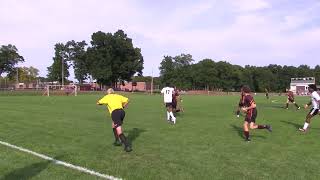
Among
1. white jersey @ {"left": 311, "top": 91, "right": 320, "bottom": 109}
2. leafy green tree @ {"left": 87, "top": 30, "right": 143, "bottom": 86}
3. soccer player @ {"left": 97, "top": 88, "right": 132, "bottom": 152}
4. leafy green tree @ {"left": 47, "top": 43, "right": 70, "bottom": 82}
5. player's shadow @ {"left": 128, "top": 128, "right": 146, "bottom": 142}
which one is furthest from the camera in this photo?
leafy green tree @ {"left": 47, "top": 43, "right": 70, "bottom": 82}

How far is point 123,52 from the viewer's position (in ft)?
432

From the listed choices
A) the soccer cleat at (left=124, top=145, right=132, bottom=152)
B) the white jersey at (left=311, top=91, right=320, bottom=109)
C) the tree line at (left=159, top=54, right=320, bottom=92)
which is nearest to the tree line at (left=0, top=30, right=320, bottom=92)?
the tree line at (left=159, top=54, right=320, bottom=92)

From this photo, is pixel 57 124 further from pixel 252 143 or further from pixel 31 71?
pixel 31 71

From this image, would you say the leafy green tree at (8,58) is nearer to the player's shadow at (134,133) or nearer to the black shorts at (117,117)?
the player's shadow at (134,133)

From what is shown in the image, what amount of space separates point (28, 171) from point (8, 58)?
472ft

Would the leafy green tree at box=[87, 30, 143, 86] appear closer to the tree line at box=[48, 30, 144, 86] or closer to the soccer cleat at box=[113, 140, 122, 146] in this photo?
the tree line at box=[48, 30, 144, 86]

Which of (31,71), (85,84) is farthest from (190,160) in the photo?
(31,71)

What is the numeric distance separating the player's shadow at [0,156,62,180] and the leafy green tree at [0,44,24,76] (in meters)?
141

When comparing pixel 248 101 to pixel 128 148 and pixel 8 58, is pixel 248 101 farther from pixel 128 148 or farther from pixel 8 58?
pixel 8 58

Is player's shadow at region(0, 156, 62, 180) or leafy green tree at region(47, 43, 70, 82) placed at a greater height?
A: leafy green tree at region(47, 43, 70, 82)

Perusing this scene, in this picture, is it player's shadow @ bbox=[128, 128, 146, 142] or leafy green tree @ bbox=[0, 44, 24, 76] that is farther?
leafy green tree @ bbox=[0, 44, 24, 76]

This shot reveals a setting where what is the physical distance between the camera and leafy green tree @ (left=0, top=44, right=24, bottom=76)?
14450 cm

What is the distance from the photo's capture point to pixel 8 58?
146 m

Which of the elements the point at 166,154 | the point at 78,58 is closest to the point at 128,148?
the point at 166,154
